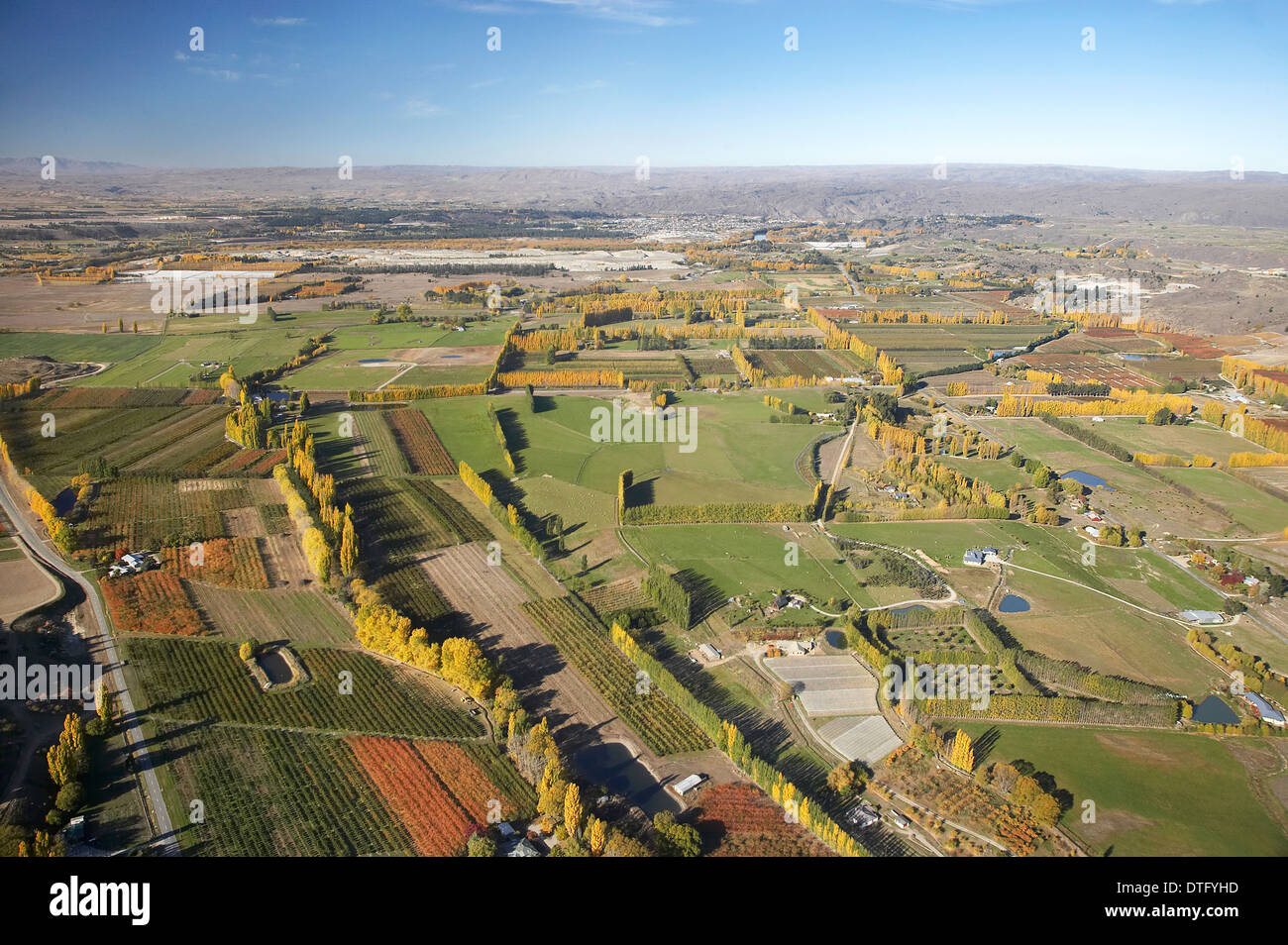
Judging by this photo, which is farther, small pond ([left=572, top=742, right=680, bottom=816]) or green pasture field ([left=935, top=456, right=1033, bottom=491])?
green pasture field ([left=935, top=456, right=1033, bottom=491])

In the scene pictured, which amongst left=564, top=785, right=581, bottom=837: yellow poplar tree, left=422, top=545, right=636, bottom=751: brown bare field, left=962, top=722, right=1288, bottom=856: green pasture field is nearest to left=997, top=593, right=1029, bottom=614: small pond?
left=962, top=722, right=1288, bottom=856: green pasture field

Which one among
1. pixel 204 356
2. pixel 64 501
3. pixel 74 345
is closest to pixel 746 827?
pixel 64 501

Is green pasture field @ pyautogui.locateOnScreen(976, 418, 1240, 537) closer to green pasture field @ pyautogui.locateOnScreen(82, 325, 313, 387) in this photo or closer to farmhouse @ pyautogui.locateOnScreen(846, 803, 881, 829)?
farmhouse @ pyautogui.locateOnScreen(846, 803, 881, 829)

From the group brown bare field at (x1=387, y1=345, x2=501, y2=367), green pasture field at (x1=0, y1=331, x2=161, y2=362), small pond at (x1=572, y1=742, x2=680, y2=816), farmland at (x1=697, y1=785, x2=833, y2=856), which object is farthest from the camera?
brown bare field at (x1=387, y1=345, x2=501, y2=367)

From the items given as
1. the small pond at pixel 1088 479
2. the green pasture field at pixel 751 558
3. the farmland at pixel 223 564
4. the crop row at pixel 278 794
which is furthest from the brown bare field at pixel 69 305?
the small pond at pixel 1088 479

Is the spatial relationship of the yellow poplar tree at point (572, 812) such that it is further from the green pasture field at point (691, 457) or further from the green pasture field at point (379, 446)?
the green pasture field at point (379, 446)
